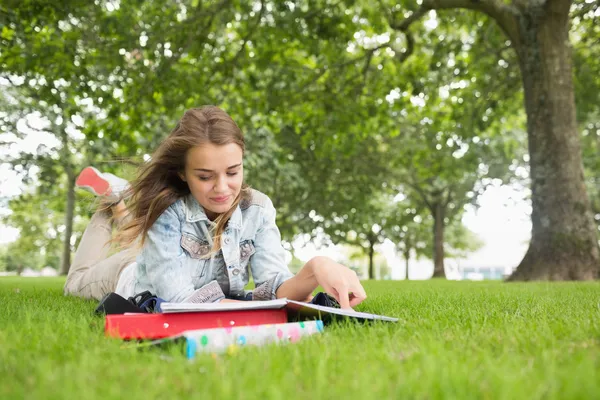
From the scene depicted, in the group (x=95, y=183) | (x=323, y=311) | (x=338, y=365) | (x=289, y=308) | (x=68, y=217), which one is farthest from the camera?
(x=68, y=217)

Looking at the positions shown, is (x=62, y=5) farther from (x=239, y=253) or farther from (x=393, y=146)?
(x=393, y=146)

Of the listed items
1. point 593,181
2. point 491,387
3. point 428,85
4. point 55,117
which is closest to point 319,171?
point 428,85

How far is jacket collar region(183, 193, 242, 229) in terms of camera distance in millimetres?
3734

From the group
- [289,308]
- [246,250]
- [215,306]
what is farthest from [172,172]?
[215,306]

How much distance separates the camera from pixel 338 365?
68.5 inches

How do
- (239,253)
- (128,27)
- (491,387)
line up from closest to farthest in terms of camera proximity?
(491,387), (239,253), (128,27)

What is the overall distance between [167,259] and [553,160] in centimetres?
727

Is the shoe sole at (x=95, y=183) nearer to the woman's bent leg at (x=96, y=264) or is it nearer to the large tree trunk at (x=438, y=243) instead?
the woman's bent leg at (x=96, y=264)

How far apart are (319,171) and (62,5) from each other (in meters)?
11.9

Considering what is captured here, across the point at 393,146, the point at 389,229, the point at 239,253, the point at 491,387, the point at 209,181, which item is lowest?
the point at 491,387

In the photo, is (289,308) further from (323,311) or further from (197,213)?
(197,213)

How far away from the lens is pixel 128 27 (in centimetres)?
927

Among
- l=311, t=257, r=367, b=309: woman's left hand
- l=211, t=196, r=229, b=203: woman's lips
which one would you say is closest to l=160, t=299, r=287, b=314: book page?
l=311, t=257, r=367, b=309: woman's left hand

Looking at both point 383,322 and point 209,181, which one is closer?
point 383,322
